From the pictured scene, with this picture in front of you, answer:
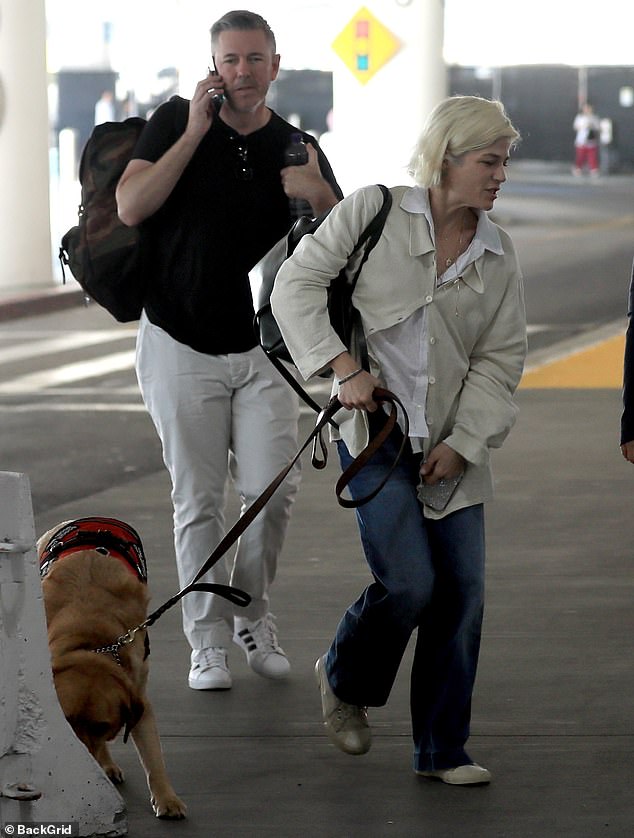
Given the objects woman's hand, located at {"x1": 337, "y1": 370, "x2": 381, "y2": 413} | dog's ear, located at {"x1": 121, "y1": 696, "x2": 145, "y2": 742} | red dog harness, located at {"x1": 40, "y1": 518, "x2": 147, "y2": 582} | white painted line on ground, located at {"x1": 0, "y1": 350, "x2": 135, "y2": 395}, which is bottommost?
white painted line on ground, located at {"x1": 0, "y1": 350, "x2": 135, "y2": 395}

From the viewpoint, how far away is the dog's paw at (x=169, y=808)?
4.34m

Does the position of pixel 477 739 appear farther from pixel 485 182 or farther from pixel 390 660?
pixel 485 182

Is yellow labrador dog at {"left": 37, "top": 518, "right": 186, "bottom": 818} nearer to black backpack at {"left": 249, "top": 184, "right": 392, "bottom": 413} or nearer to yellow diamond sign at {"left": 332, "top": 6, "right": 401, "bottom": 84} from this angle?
black backpack at {"left": 249, "top": 184, "right": 392, "bottom": 413}

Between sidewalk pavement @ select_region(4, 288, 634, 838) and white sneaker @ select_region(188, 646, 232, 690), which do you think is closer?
sidewalk pavement @ select_region(4, 288, 634, 838)

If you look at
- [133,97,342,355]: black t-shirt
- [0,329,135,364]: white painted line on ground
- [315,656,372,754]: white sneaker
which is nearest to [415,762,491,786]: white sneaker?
[315,656,372,754]: white sneaker

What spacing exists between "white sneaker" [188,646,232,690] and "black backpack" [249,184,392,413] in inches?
42.5

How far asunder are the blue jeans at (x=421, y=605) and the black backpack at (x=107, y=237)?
1144 millimetres

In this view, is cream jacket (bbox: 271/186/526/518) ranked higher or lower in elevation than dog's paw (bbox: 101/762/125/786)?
higher

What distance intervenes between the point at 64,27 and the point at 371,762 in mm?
46498

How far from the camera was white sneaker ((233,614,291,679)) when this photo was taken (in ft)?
18.3

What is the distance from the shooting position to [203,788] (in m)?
4.59

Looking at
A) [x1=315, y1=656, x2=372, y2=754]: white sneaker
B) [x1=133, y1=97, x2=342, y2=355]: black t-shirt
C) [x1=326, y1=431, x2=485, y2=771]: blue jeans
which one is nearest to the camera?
[x1=326, y1=431, x2=485, y2=771]: blue jeans

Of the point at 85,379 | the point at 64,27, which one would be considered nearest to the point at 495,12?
the point at 64,27

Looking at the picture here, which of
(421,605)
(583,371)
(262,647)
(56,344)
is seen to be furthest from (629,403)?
(56,344)
